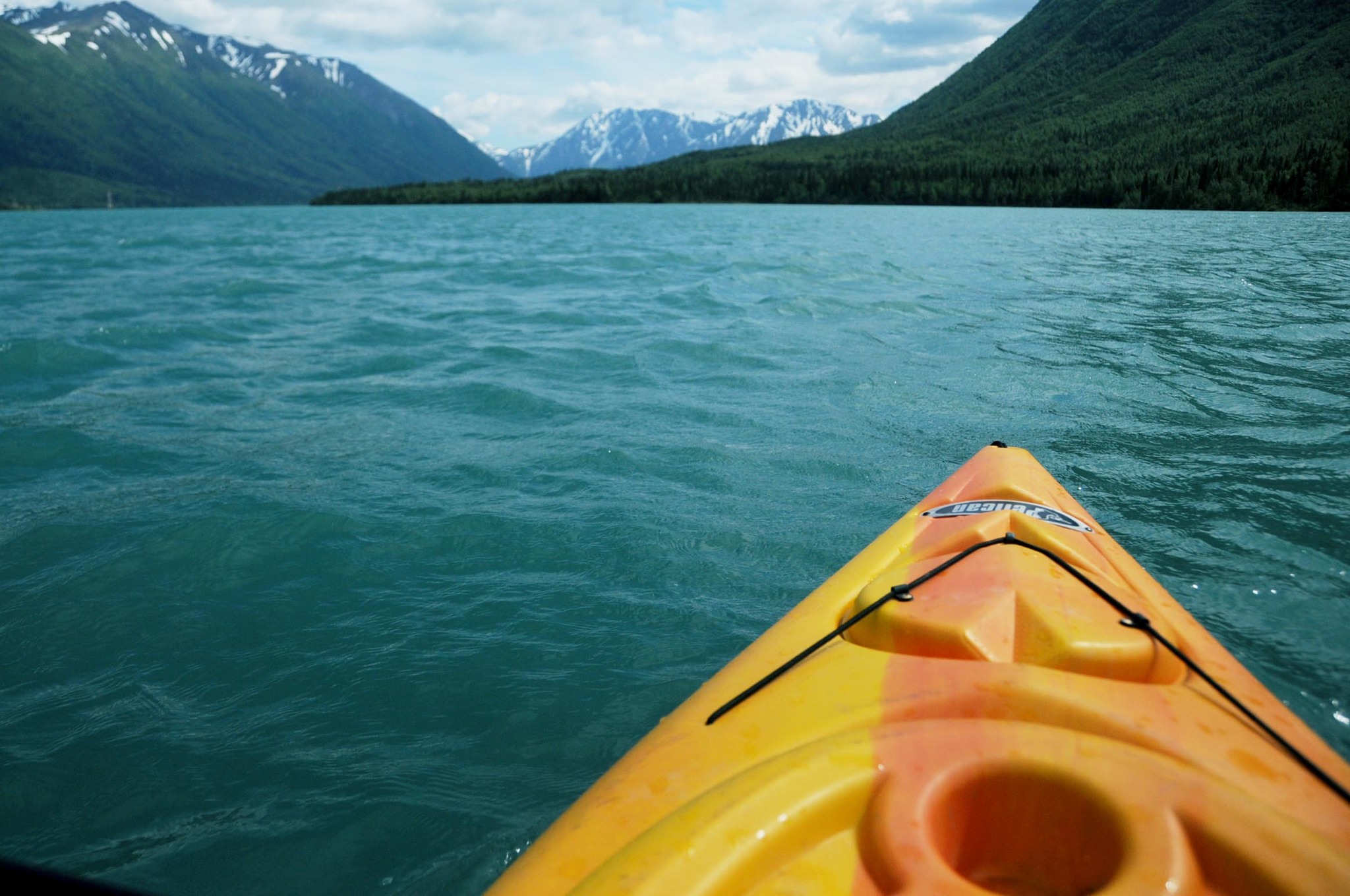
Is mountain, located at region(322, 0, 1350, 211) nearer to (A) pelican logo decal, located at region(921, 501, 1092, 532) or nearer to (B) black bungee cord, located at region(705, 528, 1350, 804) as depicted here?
(A) pelican logo decal, located at region(921, 501, 1092, 532)

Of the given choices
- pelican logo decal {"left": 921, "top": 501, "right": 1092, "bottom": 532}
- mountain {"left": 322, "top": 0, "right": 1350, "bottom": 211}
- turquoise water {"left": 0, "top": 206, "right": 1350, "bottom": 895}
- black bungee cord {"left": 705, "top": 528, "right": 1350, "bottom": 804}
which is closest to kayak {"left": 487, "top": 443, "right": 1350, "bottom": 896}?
black bungee cord {"left": 705, "top": 528, "right": 1350, "bottom": 804}

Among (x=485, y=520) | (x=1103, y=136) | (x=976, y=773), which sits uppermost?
(x=1103, y=136)

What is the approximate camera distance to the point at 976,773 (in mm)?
1836

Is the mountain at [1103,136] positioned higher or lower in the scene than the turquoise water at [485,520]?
higher

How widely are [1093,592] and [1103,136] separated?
115 metres

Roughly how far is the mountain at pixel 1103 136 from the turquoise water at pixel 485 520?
5517 centimetres

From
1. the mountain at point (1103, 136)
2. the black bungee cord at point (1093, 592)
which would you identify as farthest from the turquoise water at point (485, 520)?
the mountain at point (1103, 136)

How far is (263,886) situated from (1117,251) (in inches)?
970

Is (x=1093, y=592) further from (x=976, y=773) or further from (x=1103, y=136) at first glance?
(x=1103, y=136)

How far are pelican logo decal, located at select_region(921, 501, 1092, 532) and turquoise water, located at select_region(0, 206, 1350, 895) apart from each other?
109 cm

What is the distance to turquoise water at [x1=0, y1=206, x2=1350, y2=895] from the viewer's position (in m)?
3.11

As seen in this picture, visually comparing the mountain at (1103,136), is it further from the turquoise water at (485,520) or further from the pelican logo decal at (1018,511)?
the pelican logo decal at (1018,511)

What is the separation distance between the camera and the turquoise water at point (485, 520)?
311 cm

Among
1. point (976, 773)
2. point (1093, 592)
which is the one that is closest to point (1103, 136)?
point (1093, 592)
